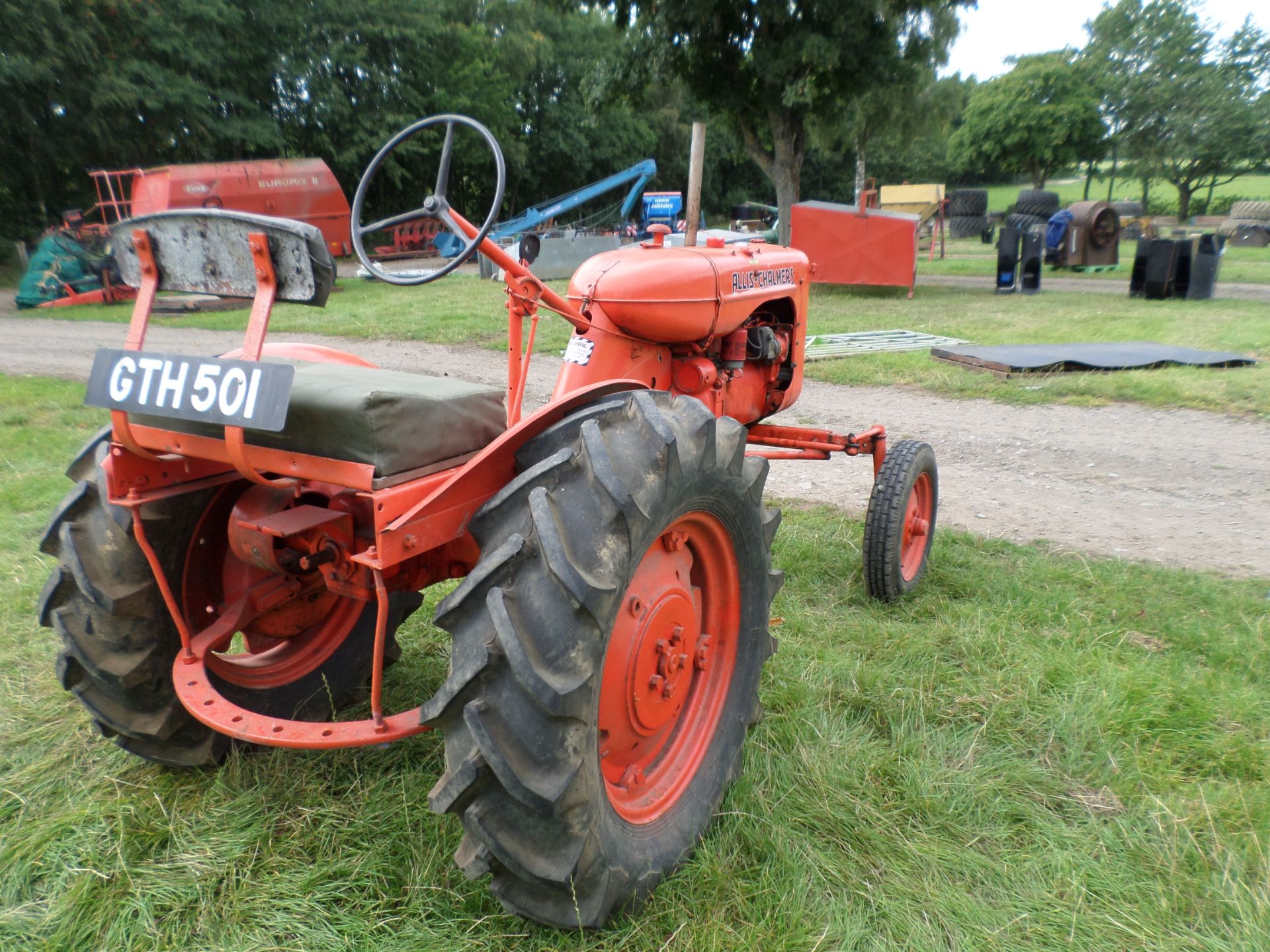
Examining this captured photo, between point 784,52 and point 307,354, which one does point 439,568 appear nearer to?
point 307,354

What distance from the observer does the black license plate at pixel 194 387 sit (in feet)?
5.48

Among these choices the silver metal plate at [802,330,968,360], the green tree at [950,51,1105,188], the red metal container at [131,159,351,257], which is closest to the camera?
the silver metal plate at [802,330,968,360]

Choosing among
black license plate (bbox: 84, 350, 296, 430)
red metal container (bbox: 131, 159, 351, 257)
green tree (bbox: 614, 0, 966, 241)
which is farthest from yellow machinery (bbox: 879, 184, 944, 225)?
black license plate (bbox: 84, 350, 296, 430)

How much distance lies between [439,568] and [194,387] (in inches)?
29.0

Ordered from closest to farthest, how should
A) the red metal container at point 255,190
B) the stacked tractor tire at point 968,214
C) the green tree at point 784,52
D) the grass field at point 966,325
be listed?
the grass field at point 966,325, the green tree at point 784,52, the red metal container at point 255,190, the stacked tractor tire at point 968,214

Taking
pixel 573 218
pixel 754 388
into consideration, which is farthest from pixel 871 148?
pixel 754 388

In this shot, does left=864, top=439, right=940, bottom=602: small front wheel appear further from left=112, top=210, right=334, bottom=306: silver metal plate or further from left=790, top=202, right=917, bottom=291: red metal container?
left=790, top=202, right=917, bottom=291: red metal container

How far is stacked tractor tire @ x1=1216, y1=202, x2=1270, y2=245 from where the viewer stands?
77.7 ft

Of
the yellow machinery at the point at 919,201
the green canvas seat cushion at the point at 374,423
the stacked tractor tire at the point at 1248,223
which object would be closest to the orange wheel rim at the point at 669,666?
the green canvas seat cushion at the point at 374,423

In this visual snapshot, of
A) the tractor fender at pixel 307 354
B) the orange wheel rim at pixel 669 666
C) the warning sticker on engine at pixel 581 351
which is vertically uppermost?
→ the tractor fender at pixel 307 354

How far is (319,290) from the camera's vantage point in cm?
173

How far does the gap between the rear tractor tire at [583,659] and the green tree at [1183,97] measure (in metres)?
31.9

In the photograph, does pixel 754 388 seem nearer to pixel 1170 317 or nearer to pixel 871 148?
pixel 1170 317

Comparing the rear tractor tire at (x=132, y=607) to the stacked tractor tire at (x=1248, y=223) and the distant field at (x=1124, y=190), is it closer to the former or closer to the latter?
the stacked tractor tire at (x=1248, y=223)
